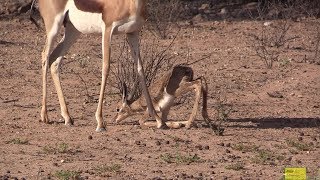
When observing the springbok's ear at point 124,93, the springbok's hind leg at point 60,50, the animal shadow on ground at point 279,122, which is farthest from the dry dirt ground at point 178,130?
the springbok's hind leg at point 60,50

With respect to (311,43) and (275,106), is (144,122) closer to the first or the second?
(275,106)

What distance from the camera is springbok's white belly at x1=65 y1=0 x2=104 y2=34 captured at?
10539mm

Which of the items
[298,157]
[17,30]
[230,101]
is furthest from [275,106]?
[17,30]

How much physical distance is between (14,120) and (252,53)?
577 cm

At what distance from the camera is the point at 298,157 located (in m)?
9.17

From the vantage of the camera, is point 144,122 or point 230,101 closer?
point 144,122

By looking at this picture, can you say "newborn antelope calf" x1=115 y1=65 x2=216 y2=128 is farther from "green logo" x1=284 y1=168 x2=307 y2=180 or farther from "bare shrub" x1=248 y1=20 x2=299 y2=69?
"green logo" x1=284 y1=168 x2=307 y2=180

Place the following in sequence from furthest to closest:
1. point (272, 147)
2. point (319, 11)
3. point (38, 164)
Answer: point (319, 11)
point (272, 147)
point (38, 164)

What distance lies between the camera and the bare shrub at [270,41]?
14820 mm

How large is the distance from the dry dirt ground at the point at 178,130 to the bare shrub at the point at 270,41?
0.45 feet

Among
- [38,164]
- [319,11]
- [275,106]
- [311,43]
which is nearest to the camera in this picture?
[38,164]

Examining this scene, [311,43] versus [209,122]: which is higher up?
[209,122]

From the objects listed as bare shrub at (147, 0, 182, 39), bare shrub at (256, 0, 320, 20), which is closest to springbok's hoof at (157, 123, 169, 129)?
bare shrub at (147, 0, 182, 39)

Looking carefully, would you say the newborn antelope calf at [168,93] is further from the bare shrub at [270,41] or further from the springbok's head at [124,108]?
the bare shrub at [270,41]
